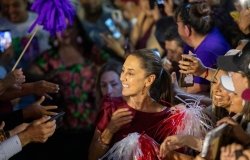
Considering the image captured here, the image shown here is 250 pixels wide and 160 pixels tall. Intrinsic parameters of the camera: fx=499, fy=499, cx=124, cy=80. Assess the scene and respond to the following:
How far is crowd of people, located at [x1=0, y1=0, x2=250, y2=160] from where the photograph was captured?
2.55 meters

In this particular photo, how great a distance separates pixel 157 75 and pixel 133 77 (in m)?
0.14

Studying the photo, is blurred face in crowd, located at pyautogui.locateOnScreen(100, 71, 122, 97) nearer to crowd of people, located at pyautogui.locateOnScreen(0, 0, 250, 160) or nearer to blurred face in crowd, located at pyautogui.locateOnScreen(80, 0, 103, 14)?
crowd of people, located at pyautogui.locateOnScreen(0, 0, 250, 160)

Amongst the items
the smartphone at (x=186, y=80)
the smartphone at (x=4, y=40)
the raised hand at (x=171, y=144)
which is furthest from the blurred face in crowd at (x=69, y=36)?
the raised hand at (x=171, y=144)

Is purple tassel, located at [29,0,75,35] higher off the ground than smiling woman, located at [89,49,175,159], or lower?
higher

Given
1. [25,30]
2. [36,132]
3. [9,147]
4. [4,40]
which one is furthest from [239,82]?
[25,30]


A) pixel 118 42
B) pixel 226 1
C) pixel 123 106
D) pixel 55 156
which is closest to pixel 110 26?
pixel 118 42

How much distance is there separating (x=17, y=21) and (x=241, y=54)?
2.82m

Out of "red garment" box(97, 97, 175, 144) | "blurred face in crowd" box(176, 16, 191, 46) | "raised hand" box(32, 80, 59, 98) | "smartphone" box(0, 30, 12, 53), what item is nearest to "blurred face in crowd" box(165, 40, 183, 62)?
"blurred face in crowd" box(176, 16, 191, 46)

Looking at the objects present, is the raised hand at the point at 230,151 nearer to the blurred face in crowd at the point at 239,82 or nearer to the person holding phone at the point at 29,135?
the blurred face in crowd at the point at 239,82

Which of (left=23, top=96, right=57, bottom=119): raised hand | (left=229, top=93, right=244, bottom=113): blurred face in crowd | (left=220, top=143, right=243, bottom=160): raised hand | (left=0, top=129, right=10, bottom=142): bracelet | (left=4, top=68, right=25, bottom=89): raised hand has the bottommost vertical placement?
(left=220, top=143, right=243, bottom=160): raised hand

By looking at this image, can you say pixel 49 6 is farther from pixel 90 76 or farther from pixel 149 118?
pixel 149 118

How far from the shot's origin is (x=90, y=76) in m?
4.34

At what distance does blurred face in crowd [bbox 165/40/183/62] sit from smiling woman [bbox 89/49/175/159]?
3.48ft

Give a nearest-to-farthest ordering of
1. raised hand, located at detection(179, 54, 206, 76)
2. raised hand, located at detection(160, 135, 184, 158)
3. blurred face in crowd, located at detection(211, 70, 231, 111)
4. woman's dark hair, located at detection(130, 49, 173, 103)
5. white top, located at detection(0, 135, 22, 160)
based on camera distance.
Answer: raised hand, located at detection(160, 135, 184, 158), blurred face in crowd, located at detection(211, 70, 231, 111), white top, located at detection(0, 135, 22, 160), woman's dark hair, located at detection(130, 49, 173, 103), raised hand, located at detection(179, 54, 206, 76)
